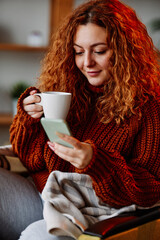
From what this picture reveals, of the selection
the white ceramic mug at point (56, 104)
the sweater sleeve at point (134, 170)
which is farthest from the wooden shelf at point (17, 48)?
the white ceramic mug at point (56, 104)

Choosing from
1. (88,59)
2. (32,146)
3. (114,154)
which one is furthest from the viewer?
(32,146)

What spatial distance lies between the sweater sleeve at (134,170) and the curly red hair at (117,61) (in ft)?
0.28

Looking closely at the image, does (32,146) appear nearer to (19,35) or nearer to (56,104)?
(56,104)

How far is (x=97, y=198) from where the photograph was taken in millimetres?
1188

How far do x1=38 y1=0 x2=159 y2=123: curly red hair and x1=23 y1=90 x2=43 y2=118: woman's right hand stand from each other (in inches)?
7.3

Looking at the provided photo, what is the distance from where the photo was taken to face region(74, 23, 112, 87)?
48.7 inches

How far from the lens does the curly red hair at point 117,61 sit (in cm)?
126

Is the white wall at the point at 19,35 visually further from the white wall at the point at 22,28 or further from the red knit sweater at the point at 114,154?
the red knit sweater at the point at 114,154

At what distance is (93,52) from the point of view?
1.26 metres

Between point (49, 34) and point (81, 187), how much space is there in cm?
220

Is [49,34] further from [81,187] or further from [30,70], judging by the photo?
[81,187]

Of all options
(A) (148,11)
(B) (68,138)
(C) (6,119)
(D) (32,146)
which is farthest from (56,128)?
(A) (148,11)

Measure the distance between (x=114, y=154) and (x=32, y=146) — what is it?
43cm

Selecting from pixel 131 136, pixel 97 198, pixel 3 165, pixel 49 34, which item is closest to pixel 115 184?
pixel 97 198
